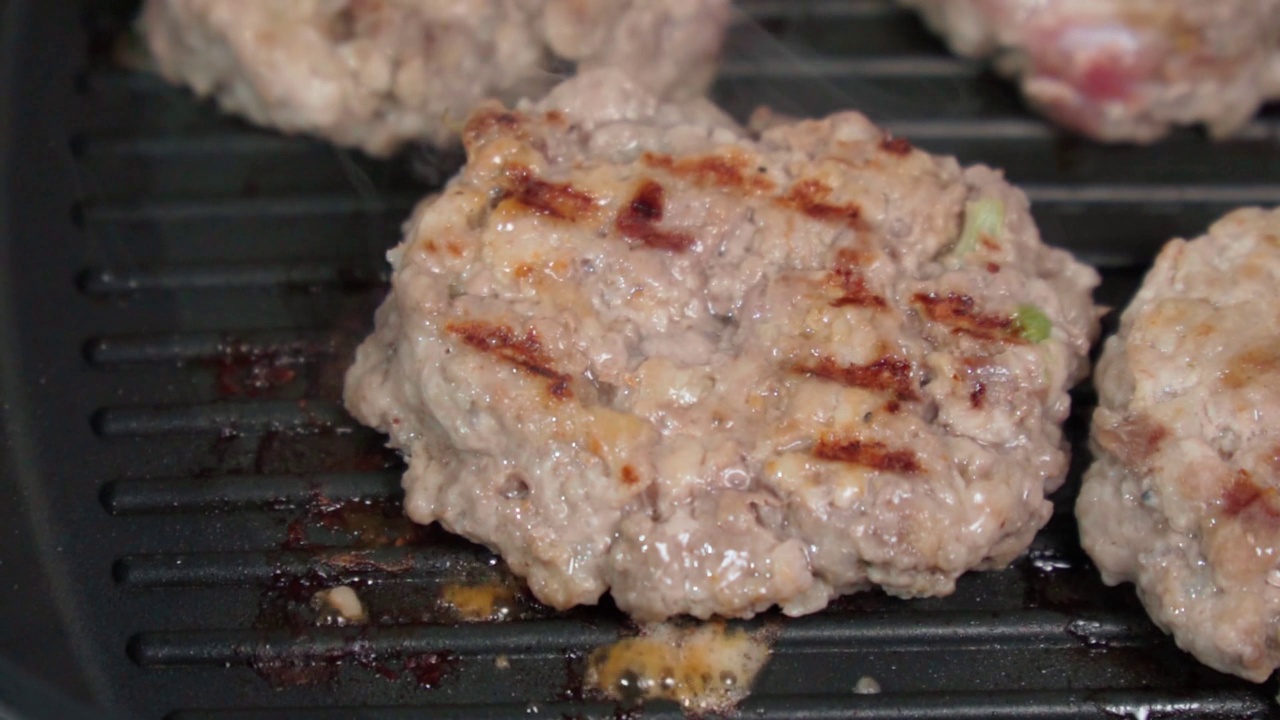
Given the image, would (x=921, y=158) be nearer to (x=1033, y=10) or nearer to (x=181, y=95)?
(x=1033, y=10)

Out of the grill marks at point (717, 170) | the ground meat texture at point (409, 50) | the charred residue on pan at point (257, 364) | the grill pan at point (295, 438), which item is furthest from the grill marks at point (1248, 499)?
the charred residue on pan at point (257, 364)

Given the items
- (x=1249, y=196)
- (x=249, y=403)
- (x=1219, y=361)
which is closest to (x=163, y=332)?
(x=249, y=403)

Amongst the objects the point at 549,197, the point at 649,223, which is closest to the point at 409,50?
the point at 549,197

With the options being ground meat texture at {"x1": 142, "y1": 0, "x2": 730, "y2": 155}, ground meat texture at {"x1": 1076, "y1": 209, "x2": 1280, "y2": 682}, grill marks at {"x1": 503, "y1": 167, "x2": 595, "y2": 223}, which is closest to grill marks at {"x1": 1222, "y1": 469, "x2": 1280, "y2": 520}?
ground meat texture at {"x1": 1076, "y1": 209, "x2": 1280, "y2": 682}

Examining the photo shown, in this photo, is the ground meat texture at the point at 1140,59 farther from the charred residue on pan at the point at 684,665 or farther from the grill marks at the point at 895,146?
the charred residue on pan at the point at 684,665

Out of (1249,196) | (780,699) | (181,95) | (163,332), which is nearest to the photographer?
(780,699)

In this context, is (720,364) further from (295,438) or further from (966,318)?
(295,438)
